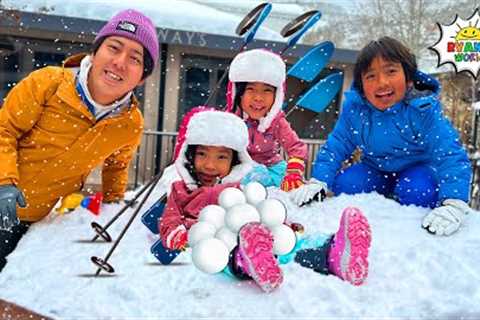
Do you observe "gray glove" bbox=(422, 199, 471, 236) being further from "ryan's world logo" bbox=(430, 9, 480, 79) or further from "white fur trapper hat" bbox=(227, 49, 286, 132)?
"ryan's world logo" bbox=(430, 9, 480, 79)

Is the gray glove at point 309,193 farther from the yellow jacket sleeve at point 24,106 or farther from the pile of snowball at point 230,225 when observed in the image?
the yellow jacket sleeve at point 24,106

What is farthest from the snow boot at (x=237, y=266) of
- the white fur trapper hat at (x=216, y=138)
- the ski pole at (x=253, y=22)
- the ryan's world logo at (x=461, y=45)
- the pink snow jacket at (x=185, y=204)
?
the ryan's world logo at (x=461, y=45)

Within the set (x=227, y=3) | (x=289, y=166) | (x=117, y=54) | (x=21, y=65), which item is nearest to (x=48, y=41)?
(x=21, y=65)

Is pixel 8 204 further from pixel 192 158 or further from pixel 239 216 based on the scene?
pixel 239 216

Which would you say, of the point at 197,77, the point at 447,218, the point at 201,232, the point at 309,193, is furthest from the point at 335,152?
the point at 197,77

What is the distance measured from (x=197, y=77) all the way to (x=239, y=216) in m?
6.18

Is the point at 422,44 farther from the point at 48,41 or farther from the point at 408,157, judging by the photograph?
the point at 408,157

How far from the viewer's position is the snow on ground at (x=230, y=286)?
1593 mm

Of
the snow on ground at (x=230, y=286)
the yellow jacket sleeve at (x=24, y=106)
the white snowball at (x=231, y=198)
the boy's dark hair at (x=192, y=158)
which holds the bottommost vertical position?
the snow on ground at (x=230, y=286)

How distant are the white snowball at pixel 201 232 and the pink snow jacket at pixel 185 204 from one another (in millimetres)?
275

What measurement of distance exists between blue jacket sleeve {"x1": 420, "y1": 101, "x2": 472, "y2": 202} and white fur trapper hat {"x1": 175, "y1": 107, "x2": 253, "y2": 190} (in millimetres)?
900

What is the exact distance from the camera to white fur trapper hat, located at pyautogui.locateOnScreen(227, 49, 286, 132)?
120 inches

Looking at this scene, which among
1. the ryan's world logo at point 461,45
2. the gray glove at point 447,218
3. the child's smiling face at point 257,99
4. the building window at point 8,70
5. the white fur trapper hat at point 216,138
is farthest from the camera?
the building window at point 8,70

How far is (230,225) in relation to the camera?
159cm
